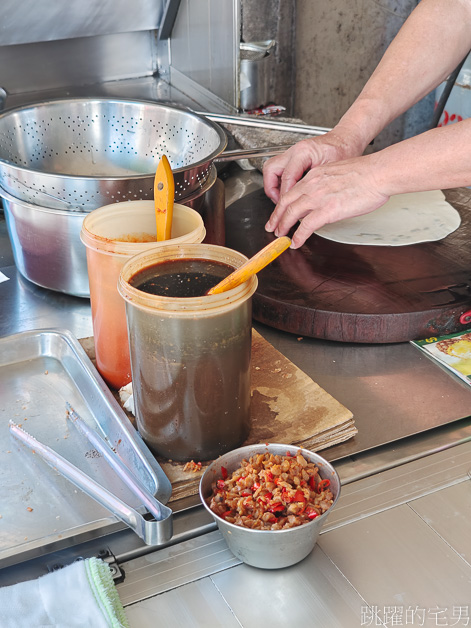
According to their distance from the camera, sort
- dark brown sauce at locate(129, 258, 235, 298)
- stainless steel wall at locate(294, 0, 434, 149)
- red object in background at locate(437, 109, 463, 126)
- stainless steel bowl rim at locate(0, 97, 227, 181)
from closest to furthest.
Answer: dark brown sauce at locate(129, 258, 235, 298), stainless steel bowl rim at locate(0, 97, 227, 181), red object in background at locate(437, 109, 463, 126), stainless steel wall at locate(294, 0, 434, 149)

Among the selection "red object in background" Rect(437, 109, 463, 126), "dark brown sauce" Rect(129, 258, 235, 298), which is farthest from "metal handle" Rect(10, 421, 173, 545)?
"red object in background" Rect(437, 109, 463, 126)

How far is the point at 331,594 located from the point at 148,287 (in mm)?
424

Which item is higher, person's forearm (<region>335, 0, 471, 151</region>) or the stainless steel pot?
person's forearm (<region>335, 0, 471, 151</region>)

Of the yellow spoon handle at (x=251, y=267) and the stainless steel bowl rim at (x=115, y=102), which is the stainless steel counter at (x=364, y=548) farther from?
the stainless steel bowl rim at (x=115, y=102)

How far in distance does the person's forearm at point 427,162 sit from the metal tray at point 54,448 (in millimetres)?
Answer: 628

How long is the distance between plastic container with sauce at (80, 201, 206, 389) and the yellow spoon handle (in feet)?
0.52

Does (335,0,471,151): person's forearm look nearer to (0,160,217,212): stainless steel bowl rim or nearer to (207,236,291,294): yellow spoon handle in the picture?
(0,160,217,212): stainless steel bowl rim

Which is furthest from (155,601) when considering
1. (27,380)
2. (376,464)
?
(27,380)

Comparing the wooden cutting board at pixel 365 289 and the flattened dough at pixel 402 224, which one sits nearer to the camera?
the wooden cutting board at pixel 365 289

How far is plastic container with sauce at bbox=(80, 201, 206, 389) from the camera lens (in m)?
0.99

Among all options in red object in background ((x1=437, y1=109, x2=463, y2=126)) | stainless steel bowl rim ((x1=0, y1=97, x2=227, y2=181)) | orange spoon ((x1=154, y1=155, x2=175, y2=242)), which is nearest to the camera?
orange spoon ((x1=154, y1=155, x2=175, y2=242))

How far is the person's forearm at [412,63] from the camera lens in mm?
1558

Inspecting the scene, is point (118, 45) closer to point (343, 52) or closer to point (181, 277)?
point (343, 52)

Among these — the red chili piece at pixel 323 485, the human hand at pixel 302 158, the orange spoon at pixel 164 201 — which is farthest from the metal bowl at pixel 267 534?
the human hand at pixel 302 158
